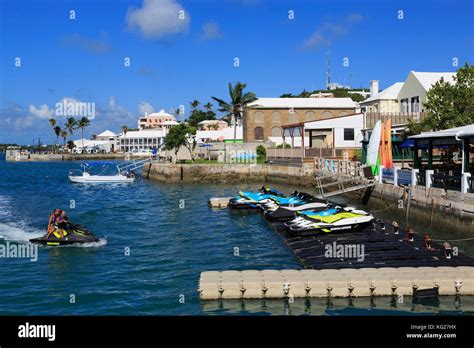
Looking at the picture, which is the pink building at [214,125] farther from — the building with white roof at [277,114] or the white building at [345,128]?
the white building at [345,128]

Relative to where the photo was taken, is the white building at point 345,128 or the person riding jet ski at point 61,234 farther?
the white building at point 345,128

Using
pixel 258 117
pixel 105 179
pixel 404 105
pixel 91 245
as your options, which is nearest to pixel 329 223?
pixel 91 245

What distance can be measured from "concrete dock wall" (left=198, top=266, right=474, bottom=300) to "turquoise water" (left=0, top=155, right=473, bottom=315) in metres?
0.34

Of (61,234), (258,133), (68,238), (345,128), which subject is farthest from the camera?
(258,133)

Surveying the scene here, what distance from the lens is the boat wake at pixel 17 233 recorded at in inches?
1106

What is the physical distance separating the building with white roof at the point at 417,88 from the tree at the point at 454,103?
45.9 ft

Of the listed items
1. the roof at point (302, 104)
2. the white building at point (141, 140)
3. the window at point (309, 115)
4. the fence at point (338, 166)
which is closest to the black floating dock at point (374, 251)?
the fence at point (338, 166)

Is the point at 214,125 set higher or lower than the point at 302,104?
higher

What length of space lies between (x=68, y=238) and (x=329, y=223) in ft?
42.4

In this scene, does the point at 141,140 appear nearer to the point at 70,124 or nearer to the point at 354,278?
the point at 70,124

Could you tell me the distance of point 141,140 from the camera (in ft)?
586
